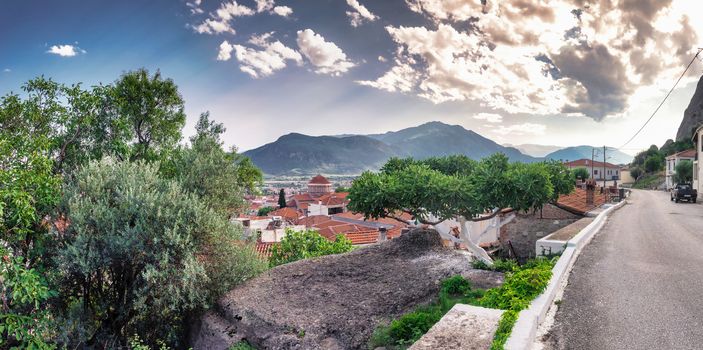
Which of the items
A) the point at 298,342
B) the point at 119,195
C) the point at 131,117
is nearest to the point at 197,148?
the point at 131,117

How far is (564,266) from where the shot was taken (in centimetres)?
808

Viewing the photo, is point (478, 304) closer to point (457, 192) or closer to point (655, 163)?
point (457, 192)

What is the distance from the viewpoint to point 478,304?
21.0 ft

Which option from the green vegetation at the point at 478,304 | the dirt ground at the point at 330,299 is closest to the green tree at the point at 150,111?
the dirt ground at the point at 330,299

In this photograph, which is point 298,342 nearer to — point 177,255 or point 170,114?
point 177,255

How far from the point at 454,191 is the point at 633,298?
457 cm

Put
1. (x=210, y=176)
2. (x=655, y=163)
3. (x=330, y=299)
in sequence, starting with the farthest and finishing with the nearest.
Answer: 1. (x=655, y=163)
2. (x=210, y=176)
3. (x=330, y=299)

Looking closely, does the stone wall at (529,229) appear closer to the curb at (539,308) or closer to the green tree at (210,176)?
the curb at (539,308)

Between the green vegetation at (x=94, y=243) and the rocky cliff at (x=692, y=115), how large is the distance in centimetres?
10803

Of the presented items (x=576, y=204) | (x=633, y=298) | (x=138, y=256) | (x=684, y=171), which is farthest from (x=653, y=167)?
(x=138, y=256)

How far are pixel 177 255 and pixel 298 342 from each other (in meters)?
4.47

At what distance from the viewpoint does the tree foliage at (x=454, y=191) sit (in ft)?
33.4

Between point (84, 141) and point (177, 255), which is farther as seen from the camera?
point (84, 141)

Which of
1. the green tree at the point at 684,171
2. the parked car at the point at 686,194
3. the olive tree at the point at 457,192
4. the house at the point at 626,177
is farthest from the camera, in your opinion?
the house at the point at 626,177
